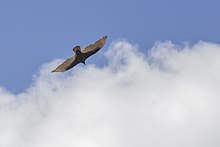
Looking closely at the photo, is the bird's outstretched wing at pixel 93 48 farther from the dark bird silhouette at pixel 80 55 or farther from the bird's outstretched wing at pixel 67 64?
the bird's outstretched wing at pixel 67 64

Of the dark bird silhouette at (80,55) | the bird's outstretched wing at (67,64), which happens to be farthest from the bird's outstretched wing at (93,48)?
the bird's outstretched wing at (67,64)

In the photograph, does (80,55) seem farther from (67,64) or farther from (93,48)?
(93,48)

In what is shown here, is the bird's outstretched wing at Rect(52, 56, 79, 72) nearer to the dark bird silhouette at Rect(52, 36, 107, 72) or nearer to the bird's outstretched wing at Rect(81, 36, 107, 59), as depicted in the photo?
the dark bird silhouette at Rect(52, 36, 107, 72)

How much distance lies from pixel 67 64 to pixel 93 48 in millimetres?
3445

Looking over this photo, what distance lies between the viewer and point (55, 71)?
3398 inches

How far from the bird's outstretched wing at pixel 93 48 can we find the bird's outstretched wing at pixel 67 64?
1.35 m

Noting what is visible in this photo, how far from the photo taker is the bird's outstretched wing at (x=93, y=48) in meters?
88.2

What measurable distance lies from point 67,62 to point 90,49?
298cm

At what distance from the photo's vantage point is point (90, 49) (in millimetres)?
88750

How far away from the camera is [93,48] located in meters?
88.6

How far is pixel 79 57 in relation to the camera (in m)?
87.6

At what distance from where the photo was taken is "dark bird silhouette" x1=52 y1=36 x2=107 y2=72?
3415 inches

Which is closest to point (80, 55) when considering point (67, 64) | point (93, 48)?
point (67, 64)

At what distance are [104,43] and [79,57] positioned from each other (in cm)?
321
